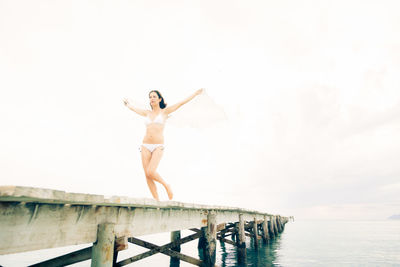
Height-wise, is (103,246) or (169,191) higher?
(169,191)

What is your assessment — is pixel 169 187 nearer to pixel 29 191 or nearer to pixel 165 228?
pixel 165 228

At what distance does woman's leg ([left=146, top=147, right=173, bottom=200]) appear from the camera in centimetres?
452

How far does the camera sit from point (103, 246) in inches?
122

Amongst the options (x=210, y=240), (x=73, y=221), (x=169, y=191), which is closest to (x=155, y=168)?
(x=169, y=191)

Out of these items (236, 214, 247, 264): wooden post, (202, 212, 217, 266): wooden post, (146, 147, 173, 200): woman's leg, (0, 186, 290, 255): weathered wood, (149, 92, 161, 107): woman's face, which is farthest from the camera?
(236, 214, 247, 264): wooden post

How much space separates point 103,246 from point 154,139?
6.93 ft

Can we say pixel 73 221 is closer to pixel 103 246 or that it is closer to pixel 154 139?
pixel 103 246

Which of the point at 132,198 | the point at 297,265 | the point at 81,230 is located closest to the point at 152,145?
the point at 132,198

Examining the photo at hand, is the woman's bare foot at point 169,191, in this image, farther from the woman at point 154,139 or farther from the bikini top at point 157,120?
the bikini top at point 157,120

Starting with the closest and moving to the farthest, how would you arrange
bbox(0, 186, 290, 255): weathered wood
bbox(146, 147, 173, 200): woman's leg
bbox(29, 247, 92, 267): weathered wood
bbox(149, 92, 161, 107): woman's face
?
bbox(0, 186, 290, 255): weathered wood, bbox(29, 247, 92, 267): weathered wood, bbox(146, 147, 173, 200): woman's leg, bbox(149, 92, 161, 107): woman's face

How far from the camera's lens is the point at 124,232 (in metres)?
3.57

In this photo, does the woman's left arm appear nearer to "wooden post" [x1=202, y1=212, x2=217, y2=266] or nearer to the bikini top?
the bikini top

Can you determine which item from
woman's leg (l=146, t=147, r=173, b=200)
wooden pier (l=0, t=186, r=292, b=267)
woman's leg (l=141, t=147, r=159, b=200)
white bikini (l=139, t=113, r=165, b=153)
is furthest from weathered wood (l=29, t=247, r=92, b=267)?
white bikini (l=139, t=113, r=165, b=153)

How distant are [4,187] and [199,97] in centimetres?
408
